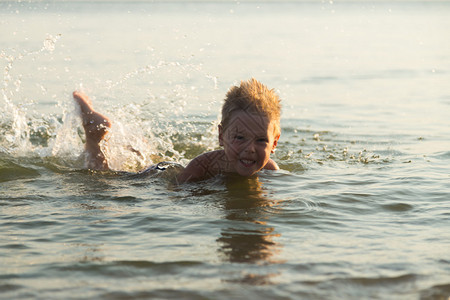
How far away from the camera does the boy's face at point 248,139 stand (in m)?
5.48

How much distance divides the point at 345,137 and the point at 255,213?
14.5 ft

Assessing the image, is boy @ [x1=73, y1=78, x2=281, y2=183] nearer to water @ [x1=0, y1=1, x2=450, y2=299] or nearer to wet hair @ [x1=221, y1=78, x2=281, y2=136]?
wet hair @ [x1=221, y1=78, x2=281, y2=136]

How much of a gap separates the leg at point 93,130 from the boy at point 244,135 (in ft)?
3.73

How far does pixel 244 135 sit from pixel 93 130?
6.38ft

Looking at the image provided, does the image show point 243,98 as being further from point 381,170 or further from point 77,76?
point 77,76

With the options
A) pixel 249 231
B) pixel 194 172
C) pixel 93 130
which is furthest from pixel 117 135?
pixel 249 231

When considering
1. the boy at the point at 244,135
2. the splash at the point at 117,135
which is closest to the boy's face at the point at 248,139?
the boy at the point at 244,135

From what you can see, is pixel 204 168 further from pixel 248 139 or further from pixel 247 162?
pixel 248 139

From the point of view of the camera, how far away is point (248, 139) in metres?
5.49

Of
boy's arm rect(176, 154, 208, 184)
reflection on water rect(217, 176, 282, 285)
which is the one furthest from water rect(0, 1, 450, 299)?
boy's arm rect(176, 154, 208, 184)

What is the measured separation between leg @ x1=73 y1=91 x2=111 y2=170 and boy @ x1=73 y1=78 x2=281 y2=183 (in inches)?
44.8

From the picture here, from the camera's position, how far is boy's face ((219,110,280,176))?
5477 mm

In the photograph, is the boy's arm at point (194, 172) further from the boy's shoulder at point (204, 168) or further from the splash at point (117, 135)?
the splash at point (117, 135)

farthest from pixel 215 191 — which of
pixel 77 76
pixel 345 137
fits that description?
pixel 77 76
